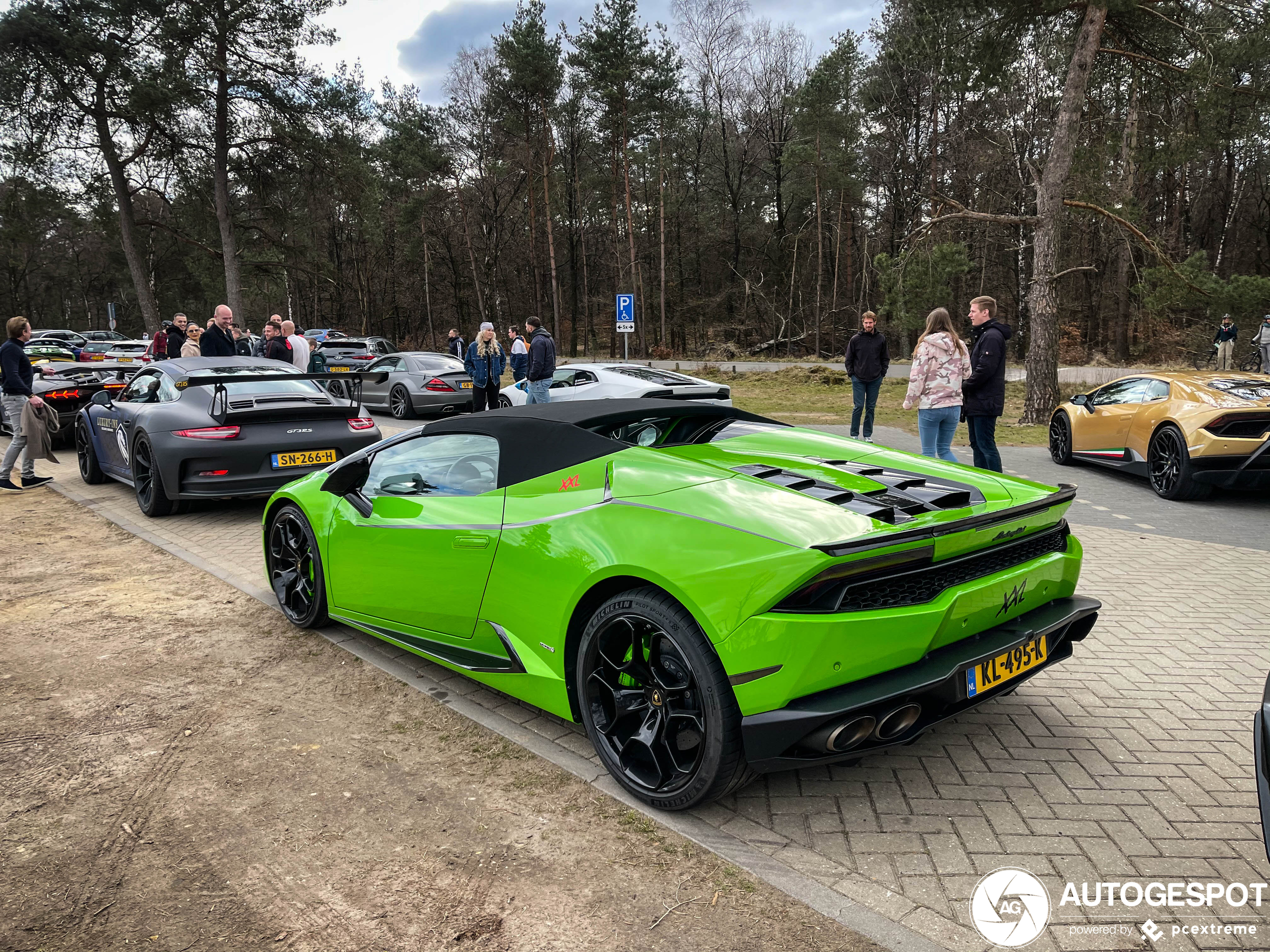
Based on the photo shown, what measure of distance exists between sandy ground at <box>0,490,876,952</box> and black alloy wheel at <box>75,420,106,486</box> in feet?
20.2

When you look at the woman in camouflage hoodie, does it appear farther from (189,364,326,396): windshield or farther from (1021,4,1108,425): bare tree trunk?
(1021,4,1108,425): bare tree trunk

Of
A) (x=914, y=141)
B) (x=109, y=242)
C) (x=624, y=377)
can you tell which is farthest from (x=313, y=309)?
(x=624, y=377)

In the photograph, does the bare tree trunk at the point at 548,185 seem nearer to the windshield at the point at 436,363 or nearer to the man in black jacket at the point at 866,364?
the windshield at the point at 436,363

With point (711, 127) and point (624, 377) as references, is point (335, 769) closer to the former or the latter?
point (624, 377)

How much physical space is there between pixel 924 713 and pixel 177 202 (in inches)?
1233

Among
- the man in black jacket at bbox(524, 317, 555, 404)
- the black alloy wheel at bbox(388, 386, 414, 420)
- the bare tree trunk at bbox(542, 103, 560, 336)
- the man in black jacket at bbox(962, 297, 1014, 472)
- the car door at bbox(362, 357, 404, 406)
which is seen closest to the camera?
the man in black jacket at bbox(962, 297, 1014, 472)

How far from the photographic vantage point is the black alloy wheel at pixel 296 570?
179 inches

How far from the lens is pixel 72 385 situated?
1214 cm

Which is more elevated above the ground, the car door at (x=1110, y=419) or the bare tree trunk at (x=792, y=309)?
the bare tree trunk at (x=792, y=309)

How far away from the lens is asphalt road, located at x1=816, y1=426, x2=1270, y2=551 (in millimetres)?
7023

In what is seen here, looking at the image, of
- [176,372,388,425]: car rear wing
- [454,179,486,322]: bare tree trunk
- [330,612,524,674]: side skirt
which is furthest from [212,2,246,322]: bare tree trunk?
[330,612,524,674]: side skirt

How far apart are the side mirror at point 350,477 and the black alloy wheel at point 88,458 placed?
22.6 ft

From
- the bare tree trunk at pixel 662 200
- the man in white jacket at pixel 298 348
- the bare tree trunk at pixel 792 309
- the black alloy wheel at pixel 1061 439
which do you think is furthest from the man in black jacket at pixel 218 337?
the bare tree trunk at pixel 792 309

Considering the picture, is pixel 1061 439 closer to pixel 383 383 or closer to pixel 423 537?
pixel 423 537
